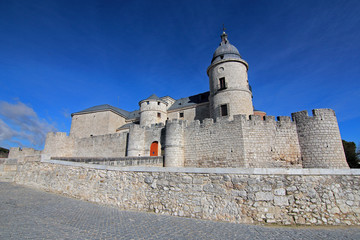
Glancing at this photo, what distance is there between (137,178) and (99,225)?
6.88 feet

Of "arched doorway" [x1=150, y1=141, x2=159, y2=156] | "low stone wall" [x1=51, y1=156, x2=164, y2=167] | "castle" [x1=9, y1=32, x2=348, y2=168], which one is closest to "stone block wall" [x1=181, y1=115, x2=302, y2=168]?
"castle" [x1=9, y1=32, x2=348, y2=168]

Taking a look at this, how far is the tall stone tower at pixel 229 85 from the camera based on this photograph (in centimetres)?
1752

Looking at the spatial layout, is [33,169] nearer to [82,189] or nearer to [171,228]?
[82,189]

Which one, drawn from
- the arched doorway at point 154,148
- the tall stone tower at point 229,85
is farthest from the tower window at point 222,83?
the arched doorway at point 154,148

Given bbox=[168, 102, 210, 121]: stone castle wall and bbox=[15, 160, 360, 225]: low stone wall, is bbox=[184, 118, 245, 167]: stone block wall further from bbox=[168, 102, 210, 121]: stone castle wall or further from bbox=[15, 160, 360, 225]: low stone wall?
bbox=[15, 160, 360, 225]: low stone wall

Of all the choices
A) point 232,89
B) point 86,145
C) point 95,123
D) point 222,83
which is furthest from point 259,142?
point 95,123

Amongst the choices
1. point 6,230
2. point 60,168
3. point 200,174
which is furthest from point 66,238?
point 60,168

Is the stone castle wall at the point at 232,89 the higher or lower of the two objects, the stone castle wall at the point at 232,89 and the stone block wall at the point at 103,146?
the higher

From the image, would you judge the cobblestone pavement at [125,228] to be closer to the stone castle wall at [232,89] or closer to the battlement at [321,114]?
the battlement at [321,114]

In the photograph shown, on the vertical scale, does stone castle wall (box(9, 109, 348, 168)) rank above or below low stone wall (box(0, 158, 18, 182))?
above

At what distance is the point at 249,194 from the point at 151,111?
19839mm

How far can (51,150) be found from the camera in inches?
883

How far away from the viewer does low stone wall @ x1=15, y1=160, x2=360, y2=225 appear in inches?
198

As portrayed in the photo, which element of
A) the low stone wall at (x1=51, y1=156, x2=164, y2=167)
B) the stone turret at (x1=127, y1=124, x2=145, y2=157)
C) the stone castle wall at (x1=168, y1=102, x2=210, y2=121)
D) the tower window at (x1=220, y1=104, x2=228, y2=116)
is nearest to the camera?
the low stone wall at (x1=51, y1=156, x2=164, y2=167)
